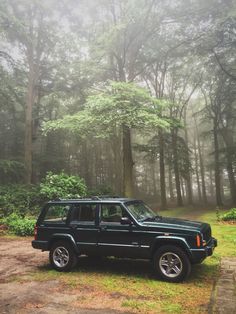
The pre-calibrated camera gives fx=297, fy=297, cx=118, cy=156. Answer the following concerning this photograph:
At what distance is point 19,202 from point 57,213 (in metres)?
10.7

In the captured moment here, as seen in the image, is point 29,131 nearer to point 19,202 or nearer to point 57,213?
point 19,202

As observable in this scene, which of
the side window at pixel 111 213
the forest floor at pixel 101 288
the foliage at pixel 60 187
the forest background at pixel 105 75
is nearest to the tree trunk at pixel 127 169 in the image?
the forest background at pixel 105 75

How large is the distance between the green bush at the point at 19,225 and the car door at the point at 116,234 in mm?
8161

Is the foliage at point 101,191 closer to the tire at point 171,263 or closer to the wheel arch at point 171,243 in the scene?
the wheel arch at point 171,243

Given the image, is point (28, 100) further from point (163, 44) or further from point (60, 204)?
point (60, 204)

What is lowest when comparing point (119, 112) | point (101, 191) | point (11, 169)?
point (101, 191)

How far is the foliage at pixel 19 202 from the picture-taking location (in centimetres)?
1798

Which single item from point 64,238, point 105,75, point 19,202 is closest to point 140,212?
point 64,238

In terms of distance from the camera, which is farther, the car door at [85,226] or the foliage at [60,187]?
the foliage at [60,187]

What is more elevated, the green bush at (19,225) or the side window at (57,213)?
the side window at (57,213)

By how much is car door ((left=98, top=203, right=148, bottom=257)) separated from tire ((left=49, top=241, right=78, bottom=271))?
95cm

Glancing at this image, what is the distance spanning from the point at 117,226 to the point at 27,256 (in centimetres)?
467

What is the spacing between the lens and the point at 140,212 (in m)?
8.44

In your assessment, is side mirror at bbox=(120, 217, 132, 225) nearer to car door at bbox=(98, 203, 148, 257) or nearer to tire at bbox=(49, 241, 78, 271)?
car door at bbox=(98, 203, 148, 257)
